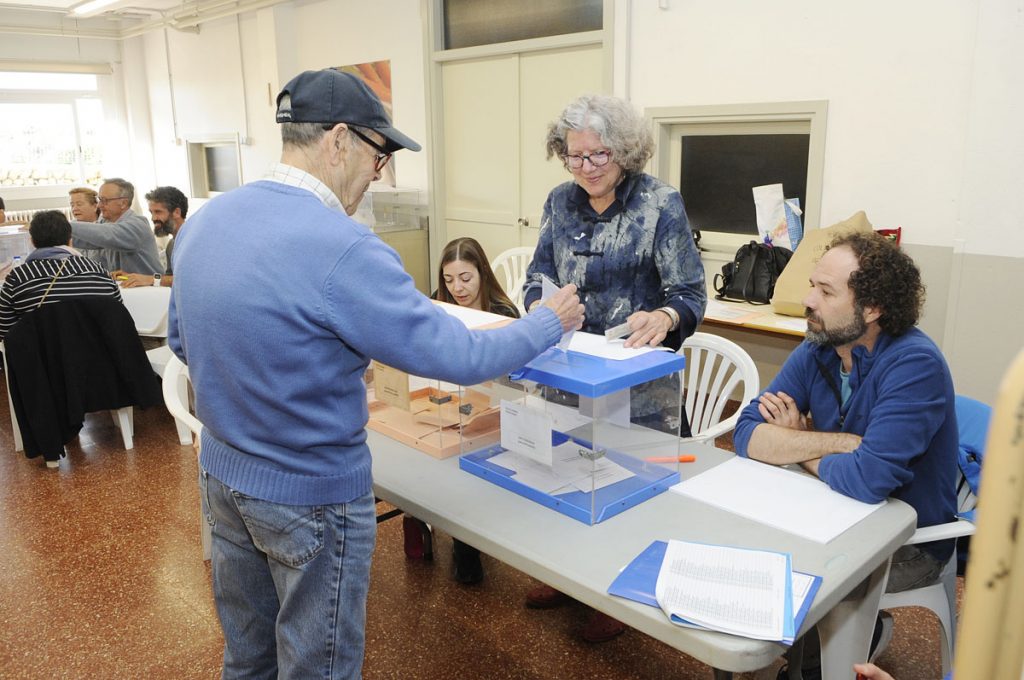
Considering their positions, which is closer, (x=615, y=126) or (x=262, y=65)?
(x=615, y=126)

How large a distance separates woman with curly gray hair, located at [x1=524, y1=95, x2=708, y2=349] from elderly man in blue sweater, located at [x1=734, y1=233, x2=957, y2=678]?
1.16 ft

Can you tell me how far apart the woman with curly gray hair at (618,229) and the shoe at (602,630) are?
0.88 metres

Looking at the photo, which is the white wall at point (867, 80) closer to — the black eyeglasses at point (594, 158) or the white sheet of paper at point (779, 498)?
the black eyeglasses at point (594, 158)

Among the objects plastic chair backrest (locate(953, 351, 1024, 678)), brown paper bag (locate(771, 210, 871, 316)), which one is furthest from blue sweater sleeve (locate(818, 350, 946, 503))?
brown paper bag (locate(771, 210, 871, 316))

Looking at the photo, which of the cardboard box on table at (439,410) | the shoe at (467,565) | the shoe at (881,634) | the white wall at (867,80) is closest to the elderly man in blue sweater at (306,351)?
the cardboard box on table at (439,410)

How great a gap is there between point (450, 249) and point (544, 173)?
7.82ft

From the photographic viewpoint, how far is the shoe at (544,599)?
8.08ft

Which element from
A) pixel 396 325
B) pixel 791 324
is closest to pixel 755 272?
pixel 791 324

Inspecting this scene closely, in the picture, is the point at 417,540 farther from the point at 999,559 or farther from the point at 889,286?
the point at 999,559

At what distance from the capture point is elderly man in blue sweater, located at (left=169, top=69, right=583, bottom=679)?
3.75ft

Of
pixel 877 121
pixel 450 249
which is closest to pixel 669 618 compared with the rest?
pixel 450 249

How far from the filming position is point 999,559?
1.25ft

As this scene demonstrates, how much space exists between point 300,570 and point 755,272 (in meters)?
3.26

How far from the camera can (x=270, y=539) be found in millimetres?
1283
